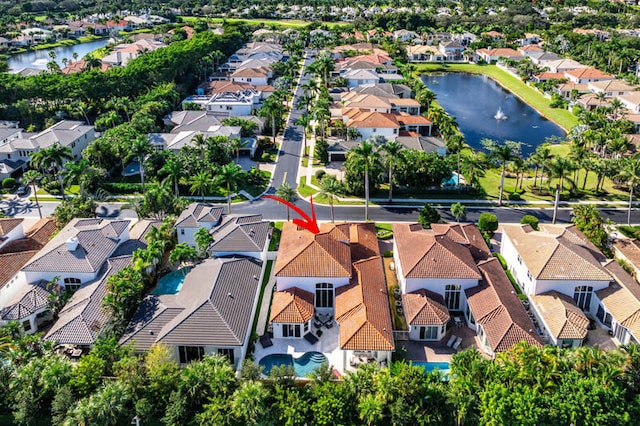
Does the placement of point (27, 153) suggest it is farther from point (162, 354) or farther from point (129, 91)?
point (162, 354)

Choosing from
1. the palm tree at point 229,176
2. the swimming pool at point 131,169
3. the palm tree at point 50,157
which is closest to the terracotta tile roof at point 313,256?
the palm tree at point 229,176

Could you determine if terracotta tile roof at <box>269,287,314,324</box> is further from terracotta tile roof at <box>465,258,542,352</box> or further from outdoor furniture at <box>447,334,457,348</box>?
terracotta tile roof at <box>465,258,542,352</box>

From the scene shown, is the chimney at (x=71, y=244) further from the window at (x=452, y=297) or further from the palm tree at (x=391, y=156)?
the palm tree at (x=391, y=156)

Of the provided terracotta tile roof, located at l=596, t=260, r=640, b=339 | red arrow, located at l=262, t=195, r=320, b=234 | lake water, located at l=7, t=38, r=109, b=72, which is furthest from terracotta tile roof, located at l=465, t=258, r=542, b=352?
lake water, located at l=7, t=38, r=109, b=72

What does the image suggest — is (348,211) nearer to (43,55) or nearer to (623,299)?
(623,299)

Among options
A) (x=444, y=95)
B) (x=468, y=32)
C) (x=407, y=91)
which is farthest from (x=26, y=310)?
(x=468, y=32)
